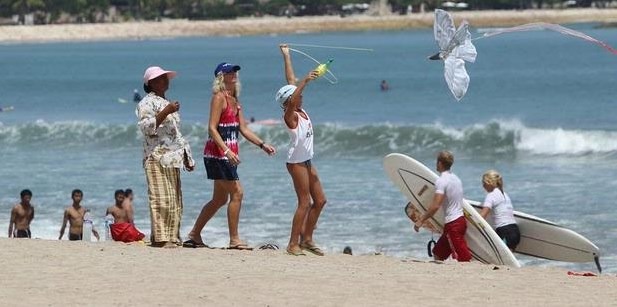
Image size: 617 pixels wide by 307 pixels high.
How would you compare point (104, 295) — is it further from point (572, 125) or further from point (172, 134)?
point (572, 125)

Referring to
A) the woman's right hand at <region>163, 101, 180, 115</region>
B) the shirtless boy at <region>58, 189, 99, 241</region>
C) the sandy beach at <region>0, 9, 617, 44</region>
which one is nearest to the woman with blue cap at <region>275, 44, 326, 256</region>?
the woman's right hand at <region>163, 101, 180, 115</region>

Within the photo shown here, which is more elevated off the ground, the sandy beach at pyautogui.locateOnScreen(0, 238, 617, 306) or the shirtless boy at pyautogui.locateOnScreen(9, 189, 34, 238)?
the sandy beach at pyautogui.locateOnScreen(0, 238, 617, 306)

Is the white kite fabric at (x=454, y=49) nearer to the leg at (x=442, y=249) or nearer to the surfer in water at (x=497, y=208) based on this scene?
the leg at (x=442, y=249)

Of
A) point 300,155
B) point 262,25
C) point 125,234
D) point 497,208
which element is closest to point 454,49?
point 300,155

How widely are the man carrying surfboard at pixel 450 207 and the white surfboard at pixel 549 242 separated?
4.42ft

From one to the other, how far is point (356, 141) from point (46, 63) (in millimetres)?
74824

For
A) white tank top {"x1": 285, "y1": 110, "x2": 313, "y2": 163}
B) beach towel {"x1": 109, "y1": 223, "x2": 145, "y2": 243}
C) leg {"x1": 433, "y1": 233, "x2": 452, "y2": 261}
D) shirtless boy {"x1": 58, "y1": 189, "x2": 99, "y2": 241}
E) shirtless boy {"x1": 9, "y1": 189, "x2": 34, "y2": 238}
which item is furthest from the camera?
shirtless boy {"x1": 9, "y1": 189, "x2": 34, "y2": 238}

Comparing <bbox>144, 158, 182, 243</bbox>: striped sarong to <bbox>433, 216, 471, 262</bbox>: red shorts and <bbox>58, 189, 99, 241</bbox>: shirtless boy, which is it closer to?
<bbox>433, 216, 471, 262</bbox>: red shorts

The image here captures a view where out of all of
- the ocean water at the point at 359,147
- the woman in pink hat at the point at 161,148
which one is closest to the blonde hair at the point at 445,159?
the woman in pink hat at the point at 161,148

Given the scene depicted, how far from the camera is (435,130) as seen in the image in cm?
3431

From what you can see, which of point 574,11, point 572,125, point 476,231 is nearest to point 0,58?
point 574,11

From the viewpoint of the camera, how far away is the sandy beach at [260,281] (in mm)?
9625

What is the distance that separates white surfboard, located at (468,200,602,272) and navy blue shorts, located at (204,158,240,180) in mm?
2750

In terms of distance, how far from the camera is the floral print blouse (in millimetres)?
11344
